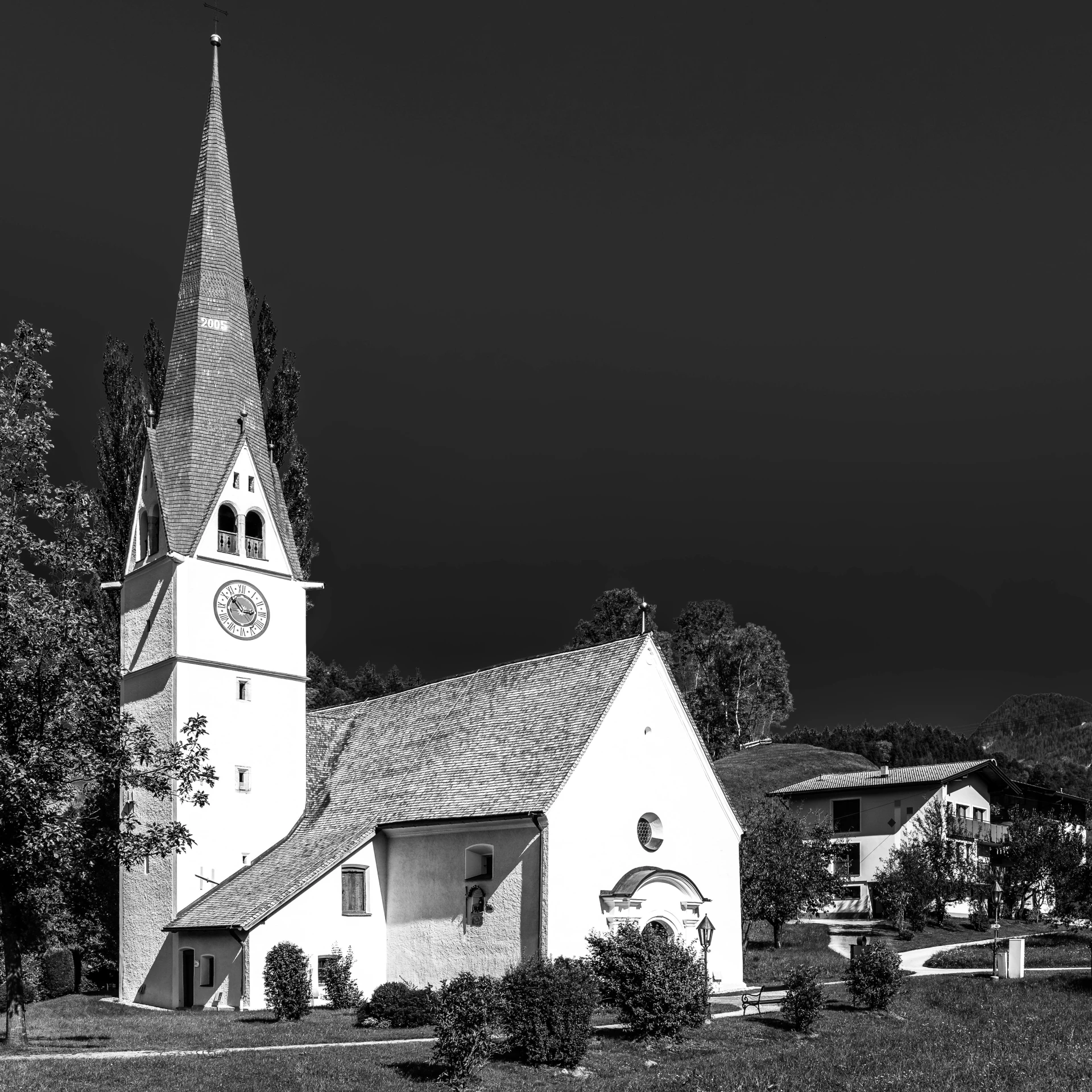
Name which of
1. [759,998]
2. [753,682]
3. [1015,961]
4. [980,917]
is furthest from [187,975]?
[753,682]

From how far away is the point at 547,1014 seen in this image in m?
26.4

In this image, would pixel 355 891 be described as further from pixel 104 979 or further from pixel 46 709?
pixel 46 709

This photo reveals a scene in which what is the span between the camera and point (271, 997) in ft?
126

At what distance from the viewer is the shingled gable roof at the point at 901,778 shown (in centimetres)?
7750

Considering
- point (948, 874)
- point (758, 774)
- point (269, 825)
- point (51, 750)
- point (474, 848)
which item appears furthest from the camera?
point (758, 774)

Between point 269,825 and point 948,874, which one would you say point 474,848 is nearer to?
point 269,825

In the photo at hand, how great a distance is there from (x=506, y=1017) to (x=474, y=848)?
1310cm

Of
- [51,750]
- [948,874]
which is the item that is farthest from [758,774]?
[51,750]

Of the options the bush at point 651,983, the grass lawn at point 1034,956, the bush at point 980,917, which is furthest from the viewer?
the bush at point 980,917

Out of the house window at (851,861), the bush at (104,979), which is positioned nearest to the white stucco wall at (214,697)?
the bush at (104,979)

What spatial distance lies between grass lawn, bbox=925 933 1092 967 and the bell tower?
2356cm

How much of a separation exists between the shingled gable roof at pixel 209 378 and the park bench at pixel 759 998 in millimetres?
21764

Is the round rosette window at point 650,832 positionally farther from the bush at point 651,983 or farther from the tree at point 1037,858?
the tree at point 1037,858

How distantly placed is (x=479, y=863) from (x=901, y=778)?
4571 centimetres
